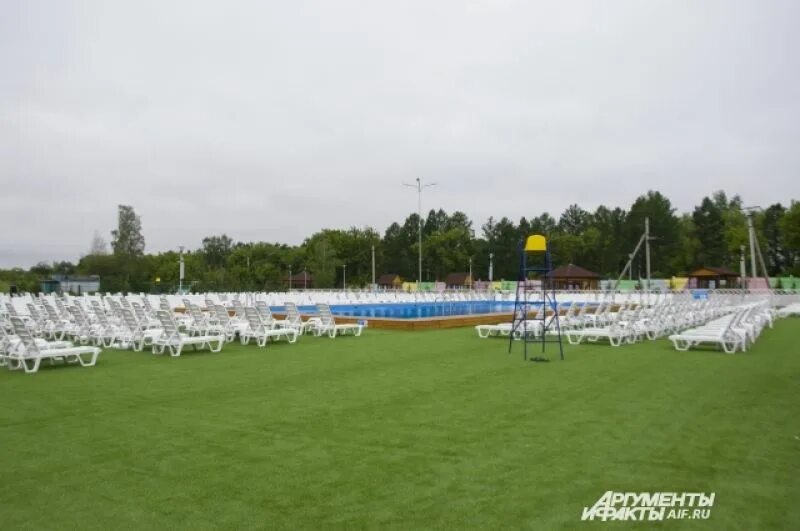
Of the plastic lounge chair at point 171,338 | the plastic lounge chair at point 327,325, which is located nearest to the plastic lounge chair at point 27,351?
the plastic lounge chair at point 171,338

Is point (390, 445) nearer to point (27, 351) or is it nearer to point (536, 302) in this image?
point (27, 351)

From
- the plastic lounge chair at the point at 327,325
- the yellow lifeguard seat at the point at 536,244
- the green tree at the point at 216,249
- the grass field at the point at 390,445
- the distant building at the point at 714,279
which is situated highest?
the green tree at the point at 216,249

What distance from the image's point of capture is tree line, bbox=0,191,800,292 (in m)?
67.4

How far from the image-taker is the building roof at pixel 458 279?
225 ft

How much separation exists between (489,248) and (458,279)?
8.39 m

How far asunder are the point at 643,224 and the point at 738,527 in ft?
224

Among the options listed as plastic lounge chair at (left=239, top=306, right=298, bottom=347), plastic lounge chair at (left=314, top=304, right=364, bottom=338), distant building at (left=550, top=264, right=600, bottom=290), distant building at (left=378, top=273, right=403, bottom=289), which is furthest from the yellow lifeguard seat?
distant building at (left=378, top=273, right=403, bottom=289)

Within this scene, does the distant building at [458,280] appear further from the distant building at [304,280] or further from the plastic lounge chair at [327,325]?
the plastic lounge chair at [327,325]

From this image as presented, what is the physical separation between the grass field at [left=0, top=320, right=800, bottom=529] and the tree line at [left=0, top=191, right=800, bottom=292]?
5480 centimetres

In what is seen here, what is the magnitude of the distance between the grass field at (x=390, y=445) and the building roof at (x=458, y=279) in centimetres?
5841

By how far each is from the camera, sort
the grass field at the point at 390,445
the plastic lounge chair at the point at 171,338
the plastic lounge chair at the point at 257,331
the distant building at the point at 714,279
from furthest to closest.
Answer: the distant building at the point at 714,279 < the plastic lounge chair at the point at 257,331 < the plastic lounge chair at the point at 171,338 < the grass field at the point at 390,445

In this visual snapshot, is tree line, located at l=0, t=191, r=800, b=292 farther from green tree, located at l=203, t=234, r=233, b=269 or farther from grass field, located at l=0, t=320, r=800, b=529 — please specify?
grass field, located at l=0, t=320, r=800, b=529

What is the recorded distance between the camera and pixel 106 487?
4414 mm

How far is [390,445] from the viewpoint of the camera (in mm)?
5418
